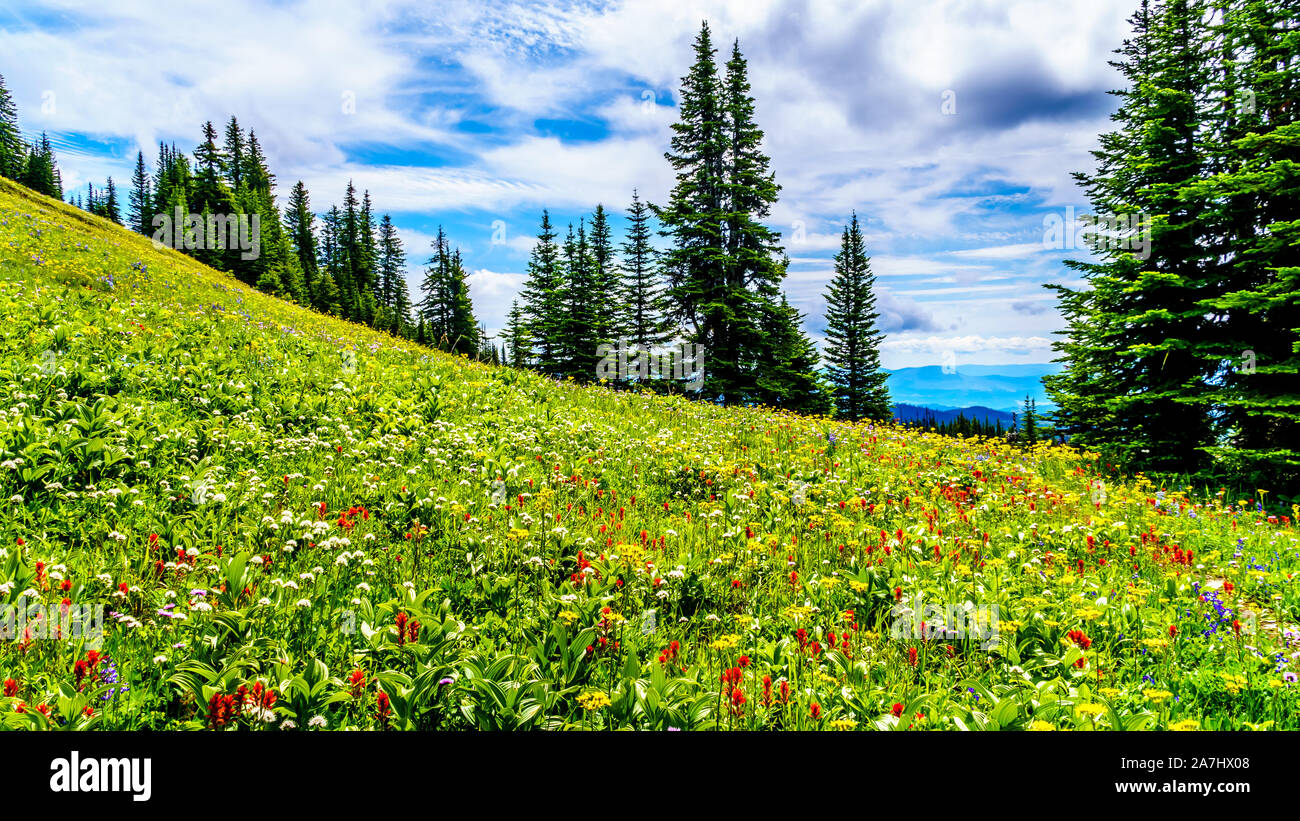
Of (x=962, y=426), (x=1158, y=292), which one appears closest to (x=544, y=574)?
(x=1158, y=292)

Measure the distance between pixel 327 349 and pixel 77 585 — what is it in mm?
10642

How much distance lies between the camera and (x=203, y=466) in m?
5.88

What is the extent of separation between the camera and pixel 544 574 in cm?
494

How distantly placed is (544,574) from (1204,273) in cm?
1614

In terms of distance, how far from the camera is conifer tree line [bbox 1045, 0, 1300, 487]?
10648 mm

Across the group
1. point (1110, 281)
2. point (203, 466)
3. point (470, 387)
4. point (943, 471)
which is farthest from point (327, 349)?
point (1110, 281)

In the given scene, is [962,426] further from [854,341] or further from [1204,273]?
[1204,273]

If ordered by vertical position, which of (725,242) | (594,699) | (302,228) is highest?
(302,228)

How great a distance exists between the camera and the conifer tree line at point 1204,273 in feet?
34.9

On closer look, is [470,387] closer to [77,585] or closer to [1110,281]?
[77,585]

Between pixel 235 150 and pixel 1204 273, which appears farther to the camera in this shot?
pixel 235 150

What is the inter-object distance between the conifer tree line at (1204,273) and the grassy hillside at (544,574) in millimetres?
4084

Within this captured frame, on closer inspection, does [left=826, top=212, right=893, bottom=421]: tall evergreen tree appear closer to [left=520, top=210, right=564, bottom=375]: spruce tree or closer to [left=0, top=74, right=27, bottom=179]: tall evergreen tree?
[left=520, top=210, right=564, bottom=375]: spruce tree

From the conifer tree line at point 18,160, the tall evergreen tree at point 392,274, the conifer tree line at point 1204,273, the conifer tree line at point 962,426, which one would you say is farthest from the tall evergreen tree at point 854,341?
the conifer tree line at point 18,160
